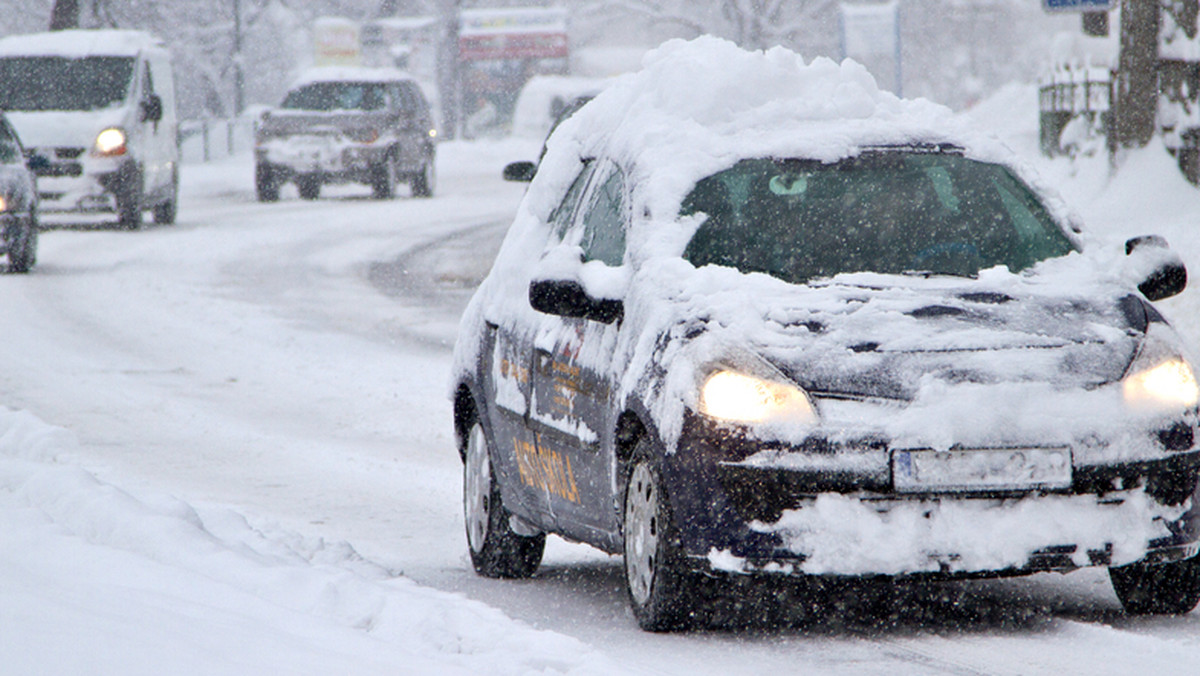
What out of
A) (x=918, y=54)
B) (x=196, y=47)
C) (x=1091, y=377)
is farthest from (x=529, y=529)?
(x=918, y=54)

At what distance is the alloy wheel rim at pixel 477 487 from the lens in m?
7.28

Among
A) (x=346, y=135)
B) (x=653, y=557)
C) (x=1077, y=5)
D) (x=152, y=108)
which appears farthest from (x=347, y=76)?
(x=653, y=557)

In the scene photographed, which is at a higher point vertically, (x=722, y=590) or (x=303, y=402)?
(x=722, y=590)

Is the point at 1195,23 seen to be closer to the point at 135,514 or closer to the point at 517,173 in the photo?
the point at 517,173

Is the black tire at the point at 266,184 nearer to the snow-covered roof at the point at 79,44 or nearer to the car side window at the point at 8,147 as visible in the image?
the snow-covered roof at the point at 79,44

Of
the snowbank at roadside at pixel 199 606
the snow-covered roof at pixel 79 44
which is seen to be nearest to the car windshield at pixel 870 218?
the snowbank at roadside at pixel 199 606

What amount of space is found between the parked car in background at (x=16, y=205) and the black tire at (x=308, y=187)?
10769mm

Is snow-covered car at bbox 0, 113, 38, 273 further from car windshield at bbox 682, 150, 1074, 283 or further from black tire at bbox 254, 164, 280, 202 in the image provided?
car windshield at bbox 682, 150, 1074, 283

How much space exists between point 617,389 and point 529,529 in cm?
130

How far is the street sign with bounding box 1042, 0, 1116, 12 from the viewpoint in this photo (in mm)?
14453

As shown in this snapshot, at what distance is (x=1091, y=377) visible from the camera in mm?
5488

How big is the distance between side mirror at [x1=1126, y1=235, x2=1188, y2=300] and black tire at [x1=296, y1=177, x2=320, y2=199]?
25.3 m

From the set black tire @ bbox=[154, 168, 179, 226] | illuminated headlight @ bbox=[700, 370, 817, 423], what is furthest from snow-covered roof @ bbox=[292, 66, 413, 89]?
illuminated headlight @ bbox=[700, 370, 817, 423]

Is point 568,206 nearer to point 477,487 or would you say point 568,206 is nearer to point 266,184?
point 477,487
